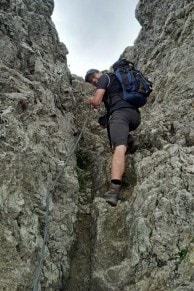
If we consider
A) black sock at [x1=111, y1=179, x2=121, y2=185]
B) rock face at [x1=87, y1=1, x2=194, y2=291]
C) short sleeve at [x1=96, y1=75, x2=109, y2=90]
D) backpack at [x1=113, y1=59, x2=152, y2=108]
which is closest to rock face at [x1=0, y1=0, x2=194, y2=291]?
rock face at [x1=87, y1=1, x2=194, y2=291]

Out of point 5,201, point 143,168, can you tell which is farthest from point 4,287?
point 143,168

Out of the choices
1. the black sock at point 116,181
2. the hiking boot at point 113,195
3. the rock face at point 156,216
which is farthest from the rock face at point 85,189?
the black sock at point 116,181

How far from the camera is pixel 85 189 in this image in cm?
984

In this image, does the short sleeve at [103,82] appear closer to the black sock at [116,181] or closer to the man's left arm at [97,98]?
the man's left arm at [97,98]

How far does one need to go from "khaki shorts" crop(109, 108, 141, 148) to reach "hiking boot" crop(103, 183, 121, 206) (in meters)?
1.20

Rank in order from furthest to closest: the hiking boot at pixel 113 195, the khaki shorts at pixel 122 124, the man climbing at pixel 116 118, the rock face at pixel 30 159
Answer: the khaki shorts at pixel 122 124
the man climbing at pixel 116 118
the hiking boot at pixel 113 195
the rock face at pixel 30 159

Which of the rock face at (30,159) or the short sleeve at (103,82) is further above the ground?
the short sleeve at (103,82)

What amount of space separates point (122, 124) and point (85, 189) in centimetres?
188

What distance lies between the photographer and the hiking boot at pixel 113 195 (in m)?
8.66

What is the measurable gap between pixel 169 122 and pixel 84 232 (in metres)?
3.53

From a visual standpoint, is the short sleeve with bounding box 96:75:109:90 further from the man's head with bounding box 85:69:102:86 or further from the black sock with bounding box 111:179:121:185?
the black sock with bounding box 111:179:121:185

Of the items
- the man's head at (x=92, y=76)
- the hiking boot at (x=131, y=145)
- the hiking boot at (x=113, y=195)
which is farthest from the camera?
the man's head at (x=92, y=76)

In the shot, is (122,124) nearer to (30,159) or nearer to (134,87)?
(134,87)

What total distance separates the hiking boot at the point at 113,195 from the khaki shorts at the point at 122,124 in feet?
3.94
